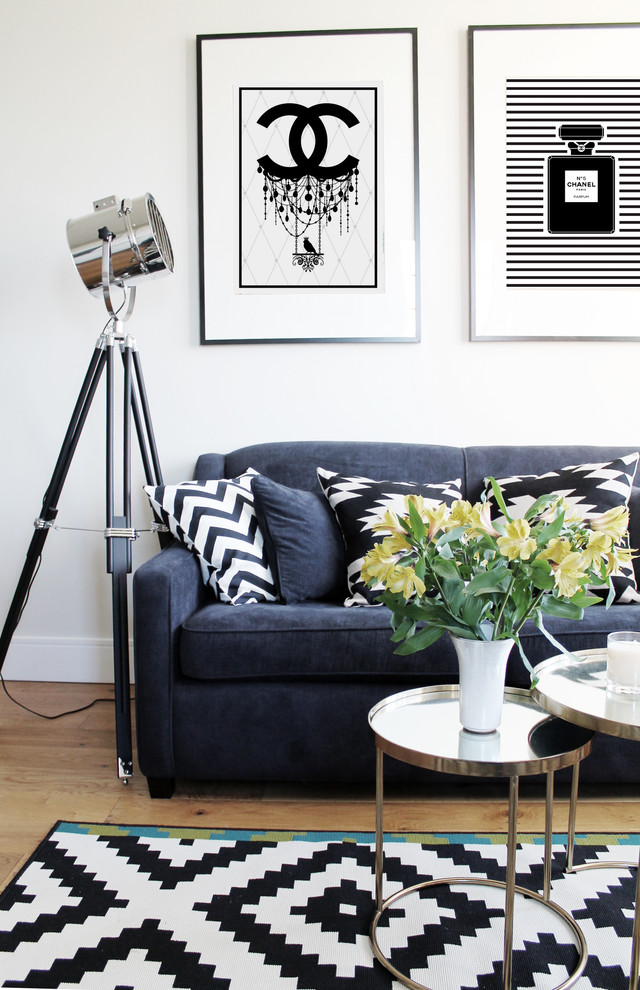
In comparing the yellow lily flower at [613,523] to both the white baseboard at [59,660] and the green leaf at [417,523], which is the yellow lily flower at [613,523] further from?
the white baseboard at [59,660]

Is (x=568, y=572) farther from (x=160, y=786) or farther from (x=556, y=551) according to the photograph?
(x=160, y=786)

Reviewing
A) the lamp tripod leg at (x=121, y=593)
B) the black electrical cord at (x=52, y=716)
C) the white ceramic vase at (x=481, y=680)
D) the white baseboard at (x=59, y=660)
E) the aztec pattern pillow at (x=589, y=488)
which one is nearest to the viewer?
the white ceramic vase at (x=481, y=680)

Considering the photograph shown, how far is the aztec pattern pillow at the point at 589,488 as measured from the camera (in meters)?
2.21

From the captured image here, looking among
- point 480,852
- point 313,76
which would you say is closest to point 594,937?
point 480,852

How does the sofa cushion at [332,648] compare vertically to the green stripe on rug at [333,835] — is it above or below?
above

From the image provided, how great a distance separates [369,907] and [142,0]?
3.02 m

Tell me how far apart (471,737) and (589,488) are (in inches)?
46.0

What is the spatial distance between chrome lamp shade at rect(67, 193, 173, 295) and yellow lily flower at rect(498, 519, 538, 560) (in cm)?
160

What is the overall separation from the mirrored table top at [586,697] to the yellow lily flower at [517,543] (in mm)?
301

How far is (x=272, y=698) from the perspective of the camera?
196 cm

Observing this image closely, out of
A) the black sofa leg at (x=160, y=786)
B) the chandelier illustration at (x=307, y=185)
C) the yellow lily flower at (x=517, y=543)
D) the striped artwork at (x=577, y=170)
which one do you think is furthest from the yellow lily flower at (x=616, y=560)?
the chandelier illustration at (x=307, y=185)

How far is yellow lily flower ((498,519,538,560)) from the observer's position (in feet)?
3.88

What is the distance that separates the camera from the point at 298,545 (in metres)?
2.28

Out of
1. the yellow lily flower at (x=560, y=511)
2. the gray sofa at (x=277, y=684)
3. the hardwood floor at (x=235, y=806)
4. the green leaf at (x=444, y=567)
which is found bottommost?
the hardwood floor at (x=235, y=806)
